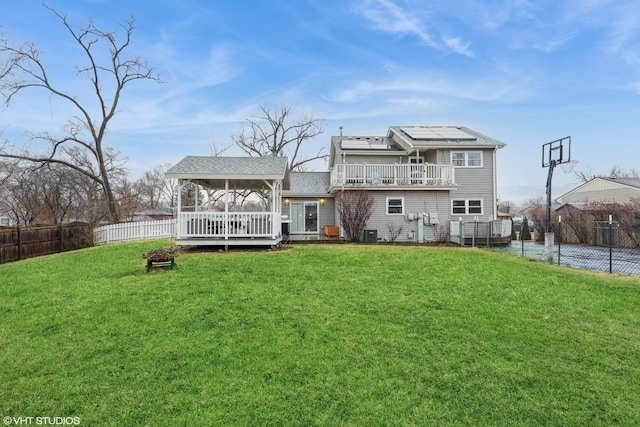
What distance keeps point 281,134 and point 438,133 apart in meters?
18.1

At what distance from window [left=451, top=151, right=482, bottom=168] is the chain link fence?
15.3ft

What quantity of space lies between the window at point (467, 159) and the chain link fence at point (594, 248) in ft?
15.3

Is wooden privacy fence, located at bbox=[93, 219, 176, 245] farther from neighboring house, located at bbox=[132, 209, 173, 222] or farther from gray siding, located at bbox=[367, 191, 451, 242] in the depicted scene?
neighboring house, located at bbox=[132, 209, 173, 222]

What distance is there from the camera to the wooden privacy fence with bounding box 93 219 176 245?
17344 millimetres

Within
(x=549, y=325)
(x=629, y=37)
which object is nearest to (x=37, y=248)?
(x=549, y=325)

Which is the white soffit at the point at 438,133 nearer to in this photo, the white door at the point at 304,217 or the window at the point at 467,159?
the window at the point at 467,159

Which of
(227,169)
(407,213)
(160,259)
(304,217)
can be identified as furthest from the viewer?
(304,217)

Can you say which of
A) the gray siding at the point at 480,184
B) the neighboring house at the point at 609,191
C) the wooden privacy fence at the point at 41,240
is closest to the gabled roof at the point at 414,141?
the gray siding at the point at 480,184

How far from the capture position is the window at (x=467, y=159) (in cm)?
1752

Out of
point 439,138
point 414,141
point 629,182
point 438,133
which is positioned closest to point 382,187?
point 414,141

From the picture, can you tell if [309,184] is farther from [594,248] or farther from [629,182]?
[629,182]

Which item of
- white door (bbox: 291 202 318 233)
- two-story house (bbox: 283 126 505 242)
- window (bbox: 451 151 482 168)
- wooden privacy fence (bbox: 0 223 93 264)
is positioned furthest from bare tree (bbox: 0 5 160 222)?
window (bbox: 451 151 482 168)

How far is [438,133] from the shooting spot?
62.9 feet

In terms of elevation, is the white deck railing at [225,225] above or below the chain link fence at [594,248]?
above
